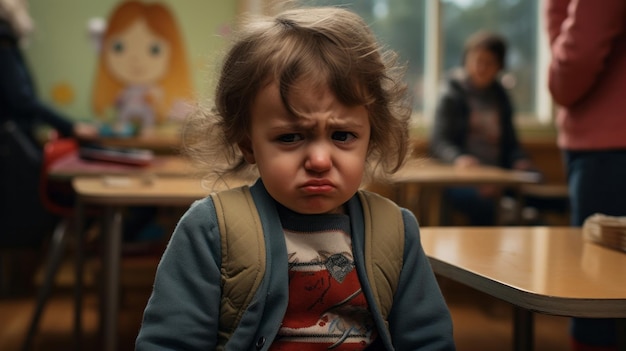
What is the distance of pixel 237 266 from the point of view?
3.44ft

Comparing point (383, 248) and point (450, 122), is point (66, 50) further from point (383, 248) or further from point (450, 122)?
point (383, 248)

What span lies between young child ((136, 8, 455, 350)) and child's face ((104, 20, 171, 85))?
4.27 meters

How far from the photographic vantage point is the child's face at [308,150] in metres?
1.07

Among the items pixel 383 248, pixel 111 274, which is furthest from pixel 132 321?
pixel 383 248

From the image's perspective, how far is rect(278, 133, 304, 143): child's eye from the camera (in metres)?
1.08

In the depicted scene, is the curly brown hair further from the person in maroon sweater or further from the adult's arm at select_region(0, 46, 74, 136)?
the adult's arm at select_region(0, 46, 74, 136)

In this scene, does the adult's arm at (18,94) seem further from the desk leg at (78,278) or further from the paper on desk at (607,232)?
the paper on desk at (607,232)

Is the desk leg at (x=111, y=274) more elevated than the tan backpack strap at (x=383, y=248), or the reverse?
the tan backpack strap at (x=383, y=248)

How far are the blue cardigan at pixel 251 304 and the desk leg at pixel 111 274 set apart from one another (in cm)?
127

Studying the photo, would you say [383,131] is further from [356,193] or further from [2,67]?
[2,67]

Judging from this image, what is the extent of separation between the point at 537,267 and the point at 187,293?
50cm

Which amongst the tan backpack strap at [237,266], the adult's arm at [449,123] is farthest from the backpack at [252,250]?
the adult's arm at [449,123]

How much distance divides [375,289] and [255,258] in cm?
17

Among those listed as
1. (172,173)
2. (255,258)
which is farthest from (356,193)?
(172,173)
